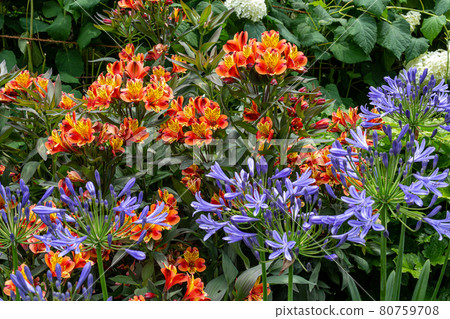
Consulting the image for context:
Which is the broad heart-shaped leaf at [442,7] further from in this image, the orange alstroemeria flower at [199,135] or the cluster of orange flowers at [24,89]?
the cluster of orange flowers at [24,89]

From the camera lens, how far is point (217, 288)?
1339 mm

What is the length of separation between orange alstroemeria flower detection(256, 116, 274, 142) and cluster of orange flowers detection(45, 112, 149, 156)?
1.12 ft

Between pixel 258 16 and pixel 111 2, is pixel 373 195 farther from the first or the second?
pixel 111 2

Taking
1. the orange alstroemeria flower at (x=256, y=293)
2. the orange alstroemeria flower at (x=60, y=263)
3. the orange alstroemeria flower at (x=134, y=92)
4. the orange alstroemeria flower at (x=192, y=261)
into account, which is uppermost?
the orange alstroemeria flower at (x=134, y=92)

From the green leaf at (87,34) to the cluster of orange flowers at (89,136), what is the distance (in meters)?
1.58

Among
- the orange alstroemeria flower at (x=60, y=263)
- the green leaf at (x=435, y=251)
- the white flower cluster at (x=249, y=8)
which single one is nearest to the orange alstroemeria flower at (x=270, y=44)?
the orange alstroemeria flower at (x=60, y=263)

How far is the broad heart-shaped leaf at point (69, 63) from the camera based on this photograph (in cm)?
291

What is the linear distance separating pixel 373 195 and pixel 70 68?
2445mm

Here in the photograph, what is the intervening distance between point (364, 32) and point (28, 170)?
221cm

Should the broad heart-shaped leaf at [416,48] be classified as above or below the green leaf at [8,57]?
above

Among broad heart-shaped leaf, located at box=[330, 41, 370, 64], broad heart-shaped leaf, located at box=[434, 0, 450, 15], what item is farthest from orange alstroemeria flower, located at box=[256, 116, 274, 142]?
broad heart-shaped leaf, located at box=[434, 0, 450, 15]

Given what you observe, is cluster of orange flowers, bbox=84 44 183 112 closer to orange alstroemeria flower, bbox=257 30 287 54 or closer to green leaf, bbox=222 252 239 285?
orange alstroemeria flower, bbox=257 30 287 54

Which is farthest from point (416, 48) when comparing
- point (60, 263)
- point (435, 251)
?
point (60, 263)

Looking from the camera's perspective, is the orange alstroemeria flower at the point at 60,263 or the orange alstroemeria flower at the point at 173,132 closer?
the orange alstroemeria flower at the point at 60,263
